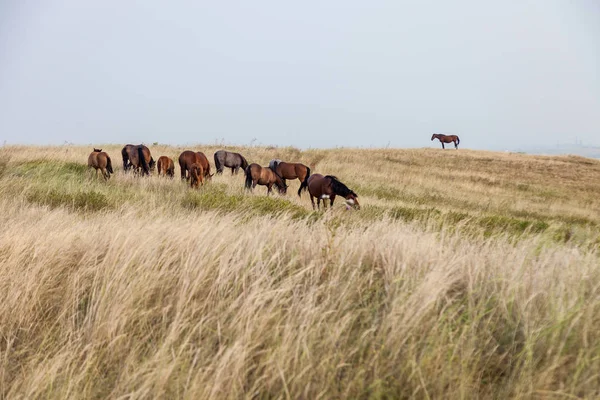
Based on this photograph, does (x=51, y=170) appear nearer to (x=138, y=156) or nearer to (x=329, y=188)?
(x=138, y=156)

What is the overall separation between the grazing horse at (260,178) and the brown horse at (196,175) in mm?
1711

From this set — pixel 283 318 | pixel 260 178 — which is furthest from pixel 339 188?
A: pixel 283 318

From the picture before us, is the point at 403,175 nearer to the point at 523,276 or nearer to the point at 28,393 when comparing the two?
the point at 523,276

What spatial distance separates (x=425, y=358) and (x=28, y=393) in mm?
2090

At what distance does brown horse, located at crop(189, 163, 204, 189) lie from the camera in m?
12.3

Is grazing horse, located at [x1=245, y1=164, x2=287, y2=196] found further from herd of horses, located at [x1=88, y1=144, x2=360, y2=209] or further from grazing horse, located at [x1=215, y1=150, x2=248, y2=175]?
grazing horse, located at [x1=215, y1=150, x2=248, y2=175]

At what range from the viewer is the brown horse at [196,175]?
1227 cm

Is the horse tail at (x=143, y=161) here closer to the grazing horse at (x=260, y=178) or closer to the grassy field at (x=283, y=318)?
the grazing horse at (x=260, y=178)

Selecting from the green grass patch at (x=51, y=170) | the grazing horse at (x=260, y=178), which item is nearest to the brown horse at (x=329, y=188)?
the grazing horse at (x=260, y=178)

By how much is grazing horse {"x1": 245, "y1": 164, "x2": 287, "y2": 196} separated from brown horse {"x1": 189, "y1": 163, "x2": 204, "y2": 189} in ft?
5.61

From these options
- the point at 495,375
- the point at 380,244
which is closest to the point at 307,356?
the point at 495,375

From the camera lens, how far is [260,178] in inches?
553

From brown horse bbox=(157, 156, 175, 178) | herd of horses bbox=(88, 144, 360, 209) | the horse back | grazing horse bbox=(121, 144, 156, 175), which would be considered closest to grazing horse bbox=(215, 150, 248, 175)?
herd of horses bbox=(88, 144, 360, 209)

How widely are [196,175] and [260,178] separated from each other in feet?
8.42
